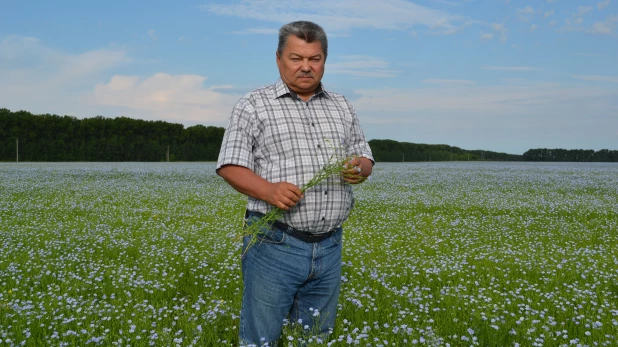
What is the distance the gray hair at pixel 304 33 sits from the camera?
3146 millimetres

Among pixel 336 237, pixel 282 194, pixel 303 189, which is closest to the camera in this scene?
pixel 282 194

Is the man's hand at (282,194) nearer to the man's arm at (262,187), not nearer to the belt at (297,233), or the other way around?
the man's arm at (262,187)

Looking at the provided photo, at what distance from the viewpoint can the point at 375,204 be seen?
1597cm

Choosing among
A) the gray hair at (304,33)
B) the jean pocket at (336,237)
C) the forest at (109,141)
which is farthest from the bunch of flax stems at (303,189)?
the forest at (109,141)

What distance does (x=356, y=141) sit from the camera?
3689 mm

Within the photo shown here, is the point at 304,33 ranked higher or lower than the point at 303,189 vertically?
higher

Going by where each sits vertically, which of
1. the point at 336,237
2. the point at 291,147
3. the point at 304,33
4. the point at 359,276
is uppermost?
the point at 304,33

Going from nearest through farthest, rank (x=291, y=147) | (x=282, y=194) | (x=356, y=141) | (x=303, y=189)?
(x=282, y=194) < (x=303, y=189) < (x=291, y=147) < (x=356, y=141)

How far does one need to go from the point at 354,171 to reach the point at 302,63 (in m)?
0.78

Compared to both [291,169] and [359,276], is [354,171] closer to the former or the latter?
[291,169]

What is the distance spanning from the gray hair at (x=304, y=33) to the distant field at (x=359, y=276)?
1.53m

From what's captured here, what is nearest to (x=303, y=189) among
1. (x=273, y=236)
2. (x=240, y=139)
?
(x=273, y=236)

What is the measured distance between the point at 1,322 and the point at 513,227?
34.1ft

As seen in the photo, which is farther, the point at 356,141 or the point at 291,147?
the point at 356,141
